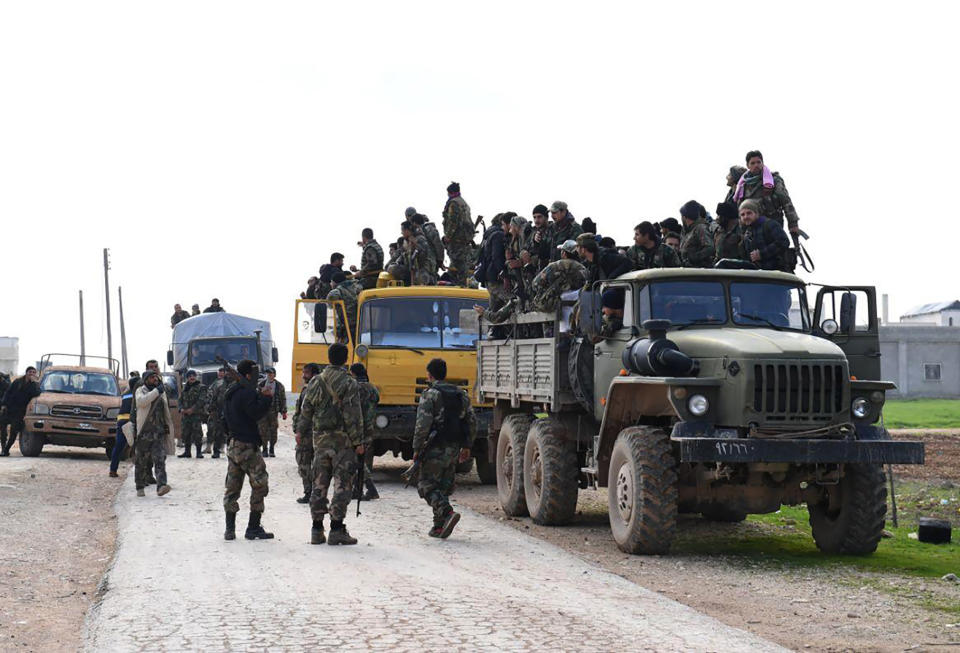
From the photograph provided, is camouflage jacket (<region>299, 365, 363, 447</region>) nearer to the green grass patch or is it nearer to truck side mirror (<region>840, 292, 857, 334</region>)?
truck side mirror (<region>840, 292, 857, 334</region>)

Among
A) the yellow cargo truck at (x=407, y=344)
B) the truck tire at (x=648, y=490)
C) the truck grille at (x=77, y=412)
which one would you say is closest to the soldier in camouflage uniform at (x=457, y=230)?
the yellow cargo truck at (x=407, y=344)

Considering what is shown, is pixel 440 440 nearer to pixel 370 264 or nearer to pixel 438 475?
pixel 438 475

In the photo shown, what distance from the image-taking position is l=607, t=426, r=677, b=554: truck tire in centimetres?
1121

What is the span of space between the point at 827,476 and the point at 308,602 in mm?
5124

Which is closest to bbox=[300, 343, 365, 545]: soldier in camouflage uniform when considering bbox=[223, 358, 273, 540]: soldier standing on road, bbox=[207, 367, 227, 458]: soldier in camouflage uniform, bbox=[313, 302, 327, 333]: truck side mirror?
bbox=[223, 358, 273, 540]: soldier standing on road

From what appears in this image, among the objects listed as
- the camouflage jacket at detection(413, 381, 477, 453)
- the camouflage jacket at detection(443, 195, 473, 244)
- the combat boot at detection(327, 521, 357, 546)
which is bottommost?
the combat boot at detection(327, 521, 357, 546)

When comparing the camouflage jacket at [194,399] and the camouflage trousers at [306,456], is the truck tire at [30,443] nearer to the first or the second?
the camouflage jacket at [194,399]

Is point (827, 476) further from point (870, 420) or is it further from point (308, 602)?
point (308, 602)

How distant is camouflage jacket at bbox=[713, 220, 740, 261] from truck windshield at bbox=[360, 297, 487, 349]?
6185 mm

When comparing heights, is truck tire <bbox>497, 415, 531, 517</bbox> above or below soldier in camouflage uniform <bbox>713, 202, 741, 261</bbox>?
below

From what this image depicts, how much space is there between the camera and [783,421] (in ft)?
36.1

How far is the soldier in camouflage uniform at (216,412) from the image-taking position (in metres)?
24.5

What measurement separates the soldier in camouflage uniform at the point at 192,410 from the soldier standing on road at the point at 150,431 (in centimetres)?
816

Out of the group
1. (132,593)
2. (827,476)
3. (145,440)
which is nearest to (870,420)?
(827,476)
